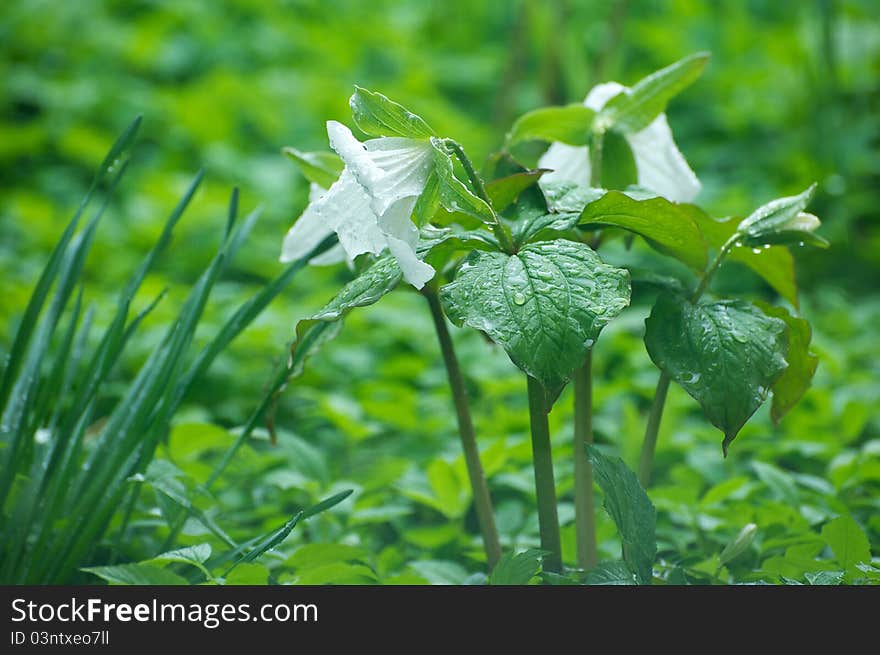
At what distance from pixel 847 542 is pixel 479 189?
395 mm

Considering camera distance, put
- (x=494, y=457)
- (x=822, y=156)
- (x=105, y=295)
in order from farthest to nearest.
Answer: (x=822, y=156) → (x=105, y=295) → (x=494, y=457)

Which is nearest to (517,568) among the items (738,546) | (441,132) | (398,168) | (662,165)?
(738,546)

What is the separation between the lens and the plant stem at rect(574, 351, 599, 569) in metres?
0.75

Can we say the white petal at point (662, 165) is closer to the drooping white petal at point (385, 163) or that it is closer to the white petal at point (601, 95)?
the white petal at point (601, 95)

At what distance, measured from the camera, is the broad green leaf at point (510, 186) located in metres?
0.65

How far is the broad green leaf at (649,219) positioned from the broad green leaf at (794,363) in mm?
86

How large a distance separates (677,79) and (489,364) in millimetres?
816

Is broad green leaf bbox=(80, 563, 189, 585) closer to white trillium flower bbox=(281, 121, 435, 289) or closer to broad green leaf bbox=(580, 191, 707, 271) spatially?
white trillium flower bbox=(281, 121, 435, 289)

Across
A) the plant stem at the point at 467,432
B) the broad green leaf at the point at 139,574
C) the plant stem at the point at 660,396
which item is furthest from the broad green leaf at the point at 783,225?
the broad green leaf at the point at 139,574

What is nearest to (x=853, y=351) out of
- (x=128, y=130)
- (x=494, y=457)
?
(x=494, y=457)

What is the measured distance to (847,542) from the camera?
68 centimetres

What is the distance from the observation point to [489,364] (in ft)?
4.92

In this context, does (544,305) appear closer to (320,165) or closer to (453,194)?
(453,194)
